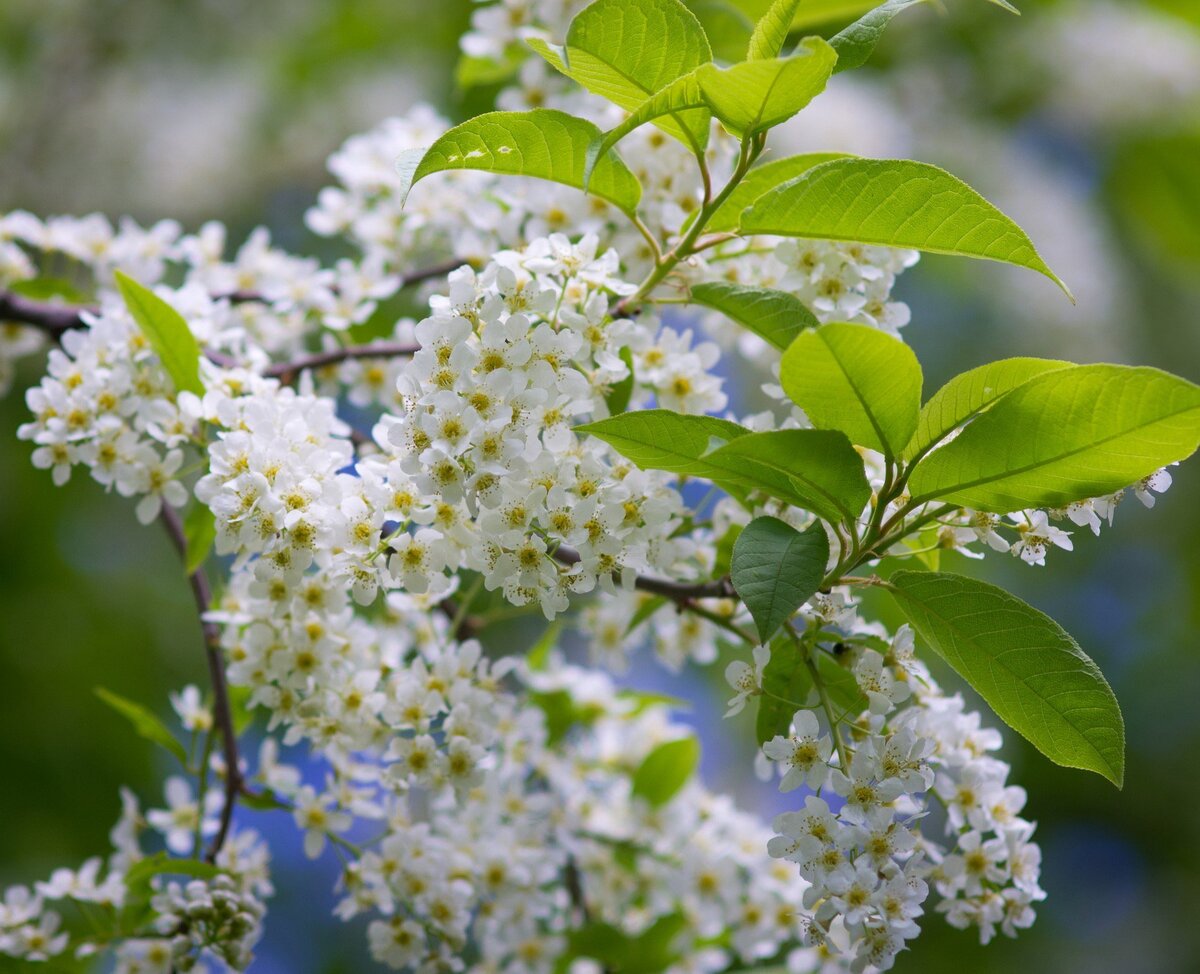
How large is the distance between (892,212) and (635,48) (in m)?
0.30

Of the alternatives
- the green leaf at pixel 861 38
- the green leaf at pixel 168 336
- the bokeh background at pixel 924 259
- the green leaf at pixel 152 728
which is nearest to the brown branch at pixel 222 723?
the green leaf at pixel 152 728

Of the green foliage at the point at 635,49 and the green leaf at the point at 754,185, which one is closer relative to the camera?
the green foliage at the point at 635,49

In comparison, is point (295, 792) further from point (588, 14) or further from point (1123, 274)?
point (1123, 274)

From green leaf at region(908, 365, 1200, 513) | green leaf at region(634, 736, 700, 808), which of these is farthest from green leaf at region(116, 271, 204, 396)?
green leaf at region(634, 736, 700, 808)

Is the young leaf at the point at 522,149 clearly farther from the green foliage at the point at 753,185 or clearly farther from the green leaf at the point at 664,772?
the green leaf at the point at 664,772

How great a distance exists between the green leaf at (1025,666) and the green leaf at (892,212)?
31cm

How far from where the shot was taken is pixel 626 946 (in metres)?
1.76

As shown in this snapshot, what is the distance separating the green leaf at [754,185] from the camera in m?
1.27

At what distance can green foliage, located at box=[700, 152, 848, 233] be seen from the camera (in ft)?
4.17

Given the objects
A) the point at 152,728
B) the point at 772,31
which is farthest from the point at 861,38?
the point at 152,728

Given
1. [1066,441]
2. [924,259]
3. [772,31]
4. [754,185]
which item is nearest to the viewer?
[1066,441]

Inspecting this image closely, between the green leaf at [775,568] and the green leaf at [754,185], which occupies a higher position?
the green leaf at [754,185]

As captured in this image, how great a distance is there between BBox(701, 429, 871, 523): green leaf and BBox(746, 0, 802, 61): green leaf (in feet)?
1.20

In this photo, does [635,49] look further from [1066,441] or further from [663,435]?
[1066,441]
